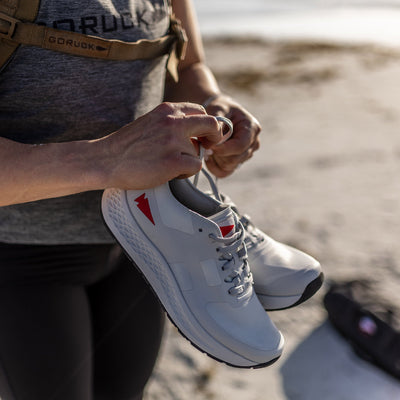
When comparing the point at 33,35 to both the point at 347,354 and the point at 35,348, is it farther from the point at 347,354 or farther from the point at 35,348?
the point at 347,354

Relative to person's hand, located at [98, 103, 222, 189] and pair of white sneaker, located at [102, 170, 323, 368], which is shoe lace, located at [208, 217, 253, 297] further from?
person's hand, located at [98, 103, 222, 189]

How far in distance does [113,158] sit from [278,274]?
46cm

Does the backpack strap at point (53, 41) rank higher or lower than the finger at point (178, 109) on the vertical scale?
higher

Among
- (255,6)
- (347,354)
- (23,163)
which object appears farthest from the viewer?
(255,6)

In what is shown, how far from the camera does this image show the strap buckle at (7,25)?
83cm

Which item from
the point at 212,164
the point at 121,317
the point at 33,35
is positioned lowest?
the point at 121,317

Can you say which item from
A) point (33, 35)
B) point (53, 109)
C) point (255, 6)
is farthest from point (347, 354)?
point (255, 6)

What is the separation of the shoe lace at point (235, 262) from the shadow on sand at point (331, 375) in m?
1.13

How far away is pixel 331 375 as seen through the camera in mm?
1996

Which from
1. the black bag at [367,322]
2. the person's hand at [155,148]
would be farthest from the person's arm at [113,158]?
the black bag at [367,322]

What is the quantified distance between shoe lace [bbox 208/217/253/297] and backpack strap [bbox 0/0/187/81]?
420mm

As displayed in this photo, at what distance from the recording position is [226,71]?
725cm

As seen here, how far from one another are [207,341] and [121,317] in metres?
0.35

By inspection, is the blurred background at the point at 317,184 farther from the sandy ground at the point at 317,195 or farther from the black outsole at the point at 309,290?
the black outsole at the point at 309,290
